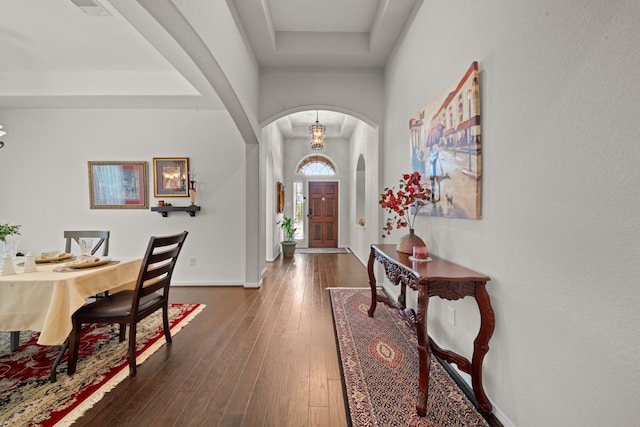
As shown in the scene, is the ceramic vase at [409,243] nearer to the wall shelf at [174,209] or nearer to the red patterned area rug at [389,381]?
the red patterned area rug at [389,381]

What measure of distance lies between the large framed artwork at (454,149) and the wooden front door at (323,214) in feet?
18.0

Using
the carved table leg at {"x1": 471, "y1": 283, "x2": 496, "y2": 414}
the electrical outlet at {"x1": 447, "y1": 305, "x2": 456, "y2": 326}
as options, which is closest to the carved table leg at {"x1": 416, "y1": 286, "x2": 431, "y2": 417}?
the carved table leg at {"x1": 471, "y1": 283, "x2": 496, "y2": 414}

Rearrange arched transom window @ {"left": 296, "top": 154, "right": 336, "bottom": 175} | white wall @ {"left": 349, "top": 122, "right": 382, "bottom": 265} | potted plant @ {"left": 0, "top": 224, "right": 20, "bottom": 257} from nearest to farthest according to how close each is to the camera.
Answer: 1. potted plant @ {"left": 0, "top": 224, "right": 20, "bottom": 257}
2. white wall @ {"left": 349, "top": 122, "right": 382, "bottom": 265}
3. arched transom window @ {"left": 296, "top": 154, "right": 336, "bottom": 175}

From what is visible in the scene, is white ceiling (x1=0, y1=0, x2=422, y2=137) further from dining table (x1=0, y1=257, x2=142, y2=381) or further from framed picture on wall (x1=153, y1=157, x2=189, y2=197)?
dining table (x1=0, y1=257, x2=142, y2=381)

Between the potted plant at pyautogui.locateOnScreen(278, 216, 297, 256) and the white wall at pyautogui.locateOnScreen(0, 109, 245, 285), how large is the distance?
8.05 ft

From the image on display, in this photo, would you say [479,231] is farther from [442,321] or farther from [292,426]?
[292,426]

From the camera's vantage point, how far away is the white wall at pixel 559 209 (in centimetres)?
87

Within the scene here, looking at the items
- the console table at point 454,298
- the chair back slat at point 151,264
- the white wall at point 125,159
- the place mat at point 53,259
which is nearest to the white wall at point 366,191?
the white wall at point 125,159

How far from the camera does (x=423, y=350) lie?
151 cm

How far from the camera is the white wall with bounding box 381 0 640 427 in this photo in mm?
873

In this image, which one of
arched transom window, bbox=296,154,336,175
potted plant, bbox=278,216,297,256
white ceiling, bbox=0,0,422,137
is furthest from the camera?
arched transom window, bbox=296,154,336,175

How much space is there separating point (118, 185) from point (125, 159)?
40 cm

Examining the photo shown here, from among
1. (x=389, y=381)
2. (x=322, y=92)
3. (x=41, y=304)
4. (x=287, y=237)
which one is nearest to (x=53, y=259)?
(x=41, y=304)

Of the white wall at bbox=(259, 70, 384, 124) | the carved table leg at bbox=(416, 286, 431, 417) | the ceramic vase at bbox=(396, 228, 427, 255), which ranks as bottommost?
the carved table leg at bbox=(416, 286, 431, 417)
